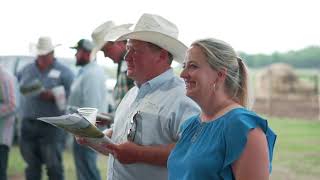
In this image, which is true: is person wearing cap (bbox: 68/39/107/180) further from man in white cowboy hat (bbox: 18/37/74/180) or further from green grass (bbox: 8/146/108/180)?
green grass (bbox: 8/146/108/180)

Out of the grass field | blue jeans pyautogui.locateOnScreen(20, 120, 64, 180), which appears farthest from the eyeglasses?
the grass field

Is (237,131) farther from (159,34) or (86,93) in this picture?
(86,93)

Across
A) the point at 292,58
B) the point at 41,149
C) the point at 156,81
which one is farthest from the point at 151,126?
the point at 292,58

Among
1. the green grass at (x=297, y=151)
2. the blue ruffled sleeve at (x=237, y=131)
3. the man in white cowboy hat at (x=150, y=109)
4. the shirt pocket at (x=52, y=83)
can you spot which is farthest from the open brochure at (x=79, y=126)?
the green grass at (x=297, y=151)

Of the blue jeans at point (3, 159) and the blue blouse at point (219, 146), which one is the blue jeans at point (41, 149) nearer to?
the blue jeans at point (3, 159)

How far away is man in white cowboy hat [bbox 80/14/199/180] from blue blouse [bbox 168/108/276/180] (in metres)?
0.51

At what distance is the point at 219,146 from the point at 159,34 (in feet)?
3.23

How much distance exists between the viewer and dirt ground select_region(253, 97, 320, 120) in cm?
1730

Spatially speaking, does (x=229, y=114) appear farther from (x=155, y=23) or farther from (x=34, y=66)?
(x=34, y=66)

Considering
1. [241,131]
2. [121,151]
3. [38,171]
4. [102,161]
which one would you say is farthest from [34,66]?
[241,131]

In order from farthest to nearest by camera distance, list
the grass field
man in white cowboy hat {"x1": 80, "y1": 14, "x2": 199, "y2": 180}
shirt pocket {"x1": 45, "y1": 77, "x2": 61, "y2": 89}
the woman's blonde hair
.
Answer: the grass field
shirt pocket {"x1": 45, "y1": 77, "x2": 61, "y2": 89}
man in white cowboy hat {"x1": 80, "y1": 14, "x2": 199, "y2": 180}
the woman's blonde hair

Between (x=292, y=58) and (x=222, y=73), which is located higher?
(x=222, y=73)

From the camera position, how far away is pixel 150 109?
2883mm

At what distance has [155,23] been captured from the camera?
3.09 m
